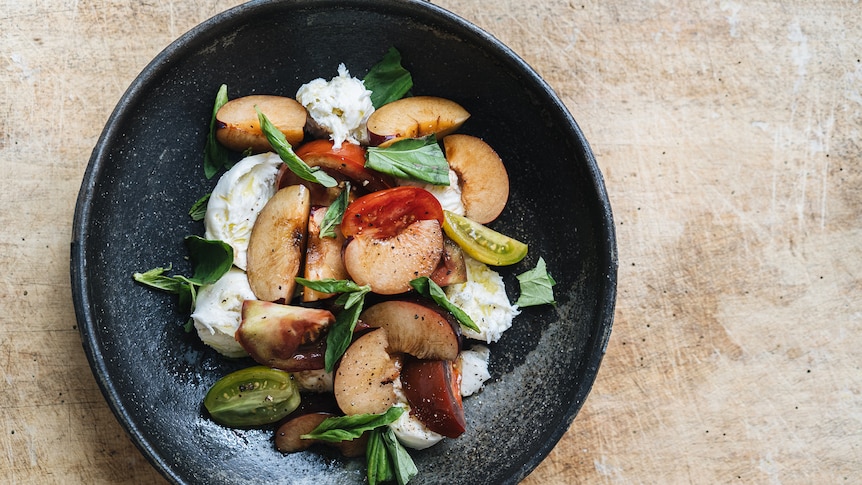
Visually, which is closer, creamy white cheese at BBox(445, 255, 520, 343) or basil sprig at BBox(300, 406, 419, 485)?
basil sprig at BBox(300, 406, 419, 485)

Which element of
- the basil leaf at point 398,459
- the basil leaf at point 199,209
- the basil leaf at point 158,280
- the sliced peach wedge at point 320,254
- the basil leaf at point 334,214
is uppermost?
the basil leaf at point 334,214

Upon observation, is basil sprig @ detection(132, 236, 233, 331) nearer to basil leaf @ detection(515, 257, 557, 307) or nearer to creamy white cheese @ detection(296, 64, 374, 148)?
creamy white cheese @ detection(296, 64, 374, 148)

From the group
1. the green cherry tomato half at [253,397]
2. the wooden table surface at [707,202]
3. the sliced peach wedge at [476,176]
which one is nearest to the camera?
the green cherry tomato half at [253,397]

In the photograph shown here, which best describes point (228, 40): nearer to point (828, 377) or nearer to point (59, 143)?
point (59, 143)

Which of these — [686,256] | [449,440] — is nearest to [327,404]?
[449,440]

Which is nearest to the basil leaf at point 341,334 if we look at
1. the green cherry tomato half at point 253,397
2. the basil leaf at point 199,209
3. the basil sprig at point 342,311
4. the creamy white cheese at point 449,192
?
the basil sprig at point 342,311

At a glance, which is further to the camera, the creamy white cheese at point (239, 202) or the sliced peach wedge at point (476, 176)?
the sliced peach wedge at point (476, 176)

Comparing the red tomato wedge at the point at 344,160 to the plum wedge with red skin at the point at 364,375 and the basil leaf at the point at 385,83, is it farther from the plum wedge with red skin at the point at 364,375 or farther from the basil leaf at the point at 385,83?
the plum wedge with red skin at the point at 364,375

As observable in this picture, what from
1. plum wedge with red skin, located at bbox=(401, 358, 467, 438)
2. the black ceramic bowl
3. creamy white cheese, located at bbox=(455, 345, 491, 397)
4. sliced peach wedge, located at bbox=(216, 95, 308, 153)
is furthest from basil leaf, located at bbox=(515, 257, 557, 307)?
sliced peach wedge, located at bbox=(216, 95, 308, 153)
